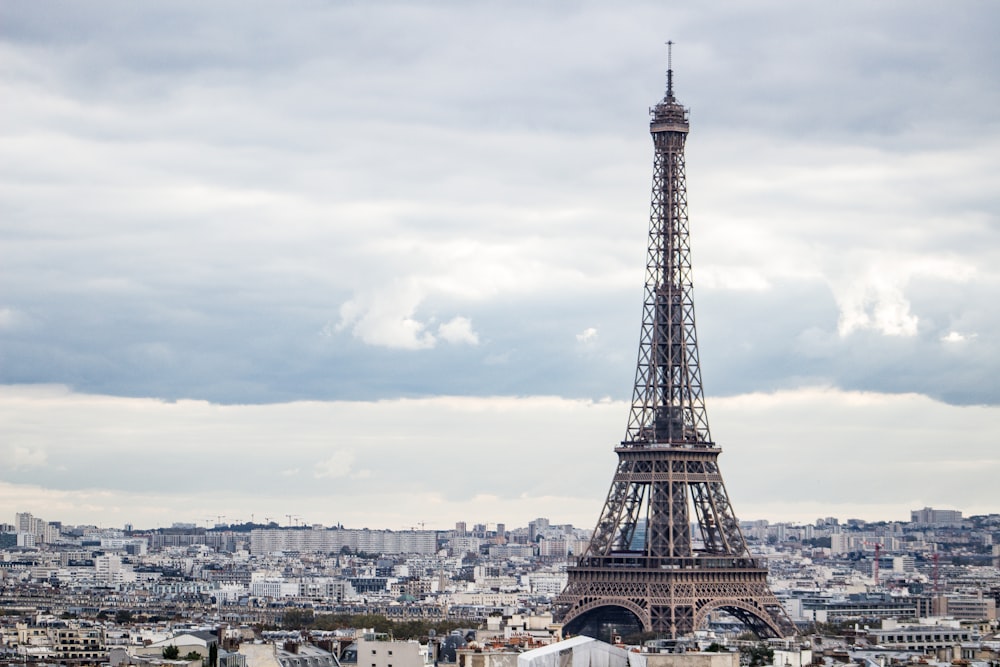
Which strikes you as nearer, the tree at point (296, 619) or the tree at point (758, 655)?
the tree at point (758, 655)

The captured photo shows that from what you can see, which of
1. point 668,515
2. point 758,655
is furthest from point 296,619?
point 758,655

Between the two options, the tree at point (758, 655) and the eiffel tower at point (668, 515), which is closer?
the tree at point (758, 655)

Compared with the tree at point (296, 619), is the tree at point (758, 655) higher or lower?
lower

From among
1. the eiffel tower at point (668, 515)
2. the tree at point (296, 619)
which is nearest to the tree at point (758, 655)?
the eiffel tower at point (668, 515)

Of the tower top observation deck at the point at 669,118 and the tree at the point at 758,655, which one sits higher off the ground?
the tower top observation deck at the point at 669,118

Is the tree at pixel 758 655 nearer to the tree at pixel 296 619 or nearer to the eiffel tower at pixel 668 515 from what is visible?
the eiffel tower at pixel 668 515

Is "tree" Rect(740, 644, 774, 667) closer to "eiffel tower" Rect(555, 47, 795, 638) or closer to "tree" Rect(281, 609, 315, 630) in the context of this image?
"eiffel tower" Rect(555, 47, 795, 638)

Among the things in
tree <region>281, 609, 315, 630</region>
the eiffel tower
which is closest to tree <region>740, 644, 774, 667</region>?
the eiffel tower

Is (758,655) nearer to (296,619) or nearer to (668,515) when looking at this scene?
(668,515)

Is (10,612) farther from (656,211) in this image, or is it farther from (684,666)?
(684,666)
